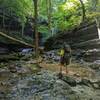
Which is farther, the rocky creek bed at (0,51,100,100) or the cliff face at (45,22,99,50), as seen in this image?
the cliff face at (45,22,99,50)

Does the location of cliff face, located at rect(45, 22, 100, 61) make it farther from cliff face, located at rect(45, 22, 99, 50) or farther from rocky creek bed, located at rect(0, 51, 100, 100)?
rocky creek bed, located at rect(0, 51, 100, 100)

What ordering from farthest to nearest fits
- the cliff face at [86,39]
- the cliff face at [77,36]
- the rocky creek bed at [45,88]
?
the cliff face at [77,36] → the cliff face at [86,39] → the rocky creek bed at [45,88]

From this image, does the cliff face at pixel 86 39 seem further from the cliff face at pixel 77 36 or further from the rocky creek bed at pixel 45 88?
the rocky creek bed at pixel 45 88

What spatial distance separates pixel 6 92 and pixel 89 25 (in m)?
12.8

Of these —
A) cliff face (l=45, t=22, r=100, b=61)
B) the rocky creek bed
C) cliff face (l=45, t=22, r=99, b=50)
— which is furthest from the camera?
cliff face (l=45, t=22, r=99, b=50)

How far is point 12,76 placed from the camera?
1052cm

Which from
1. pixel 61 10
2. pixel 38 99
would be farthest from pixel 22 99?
pixel 61 10

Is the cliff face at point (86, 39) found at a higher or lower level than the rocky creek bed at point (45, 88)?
higher

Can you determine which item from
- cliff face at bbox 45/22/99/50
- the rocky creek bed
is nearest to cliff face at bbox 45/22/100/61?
cliff face at bbox 45/22/99/50

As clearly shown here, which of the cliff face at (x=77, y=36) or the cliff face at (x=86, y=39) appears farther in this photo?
the cliff face at (x=77, y=36)

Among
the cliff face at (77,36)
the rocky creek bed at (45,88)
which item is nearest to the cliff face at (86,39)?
the cliff face at (77,36)

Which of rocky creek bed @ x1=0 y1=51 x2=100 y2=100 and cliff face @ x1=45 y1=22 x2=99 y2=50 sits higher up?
cliff face @ x1=45 y1=22 x2=99 y2=50

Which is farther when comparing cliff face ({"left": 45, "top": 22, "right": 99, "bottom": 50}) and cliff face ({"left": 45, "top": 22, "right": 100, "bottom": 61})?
cliff face ({"left": 45, "top": 22, "right": 99, "bottom": 50})

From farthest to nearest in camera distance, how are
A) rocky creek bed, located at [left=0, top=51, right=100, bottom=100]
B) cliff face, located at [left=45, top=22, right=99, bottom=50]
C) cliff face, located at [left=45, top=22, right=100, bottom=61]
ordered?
cliff face, located at [left=45, top=22, right=99, bottom=50]
cliff face, located at [left=45, top=22, right=100, bottom=61]
rocky creek bed, located at [left=0, top=51, right=100, bottom=100]
